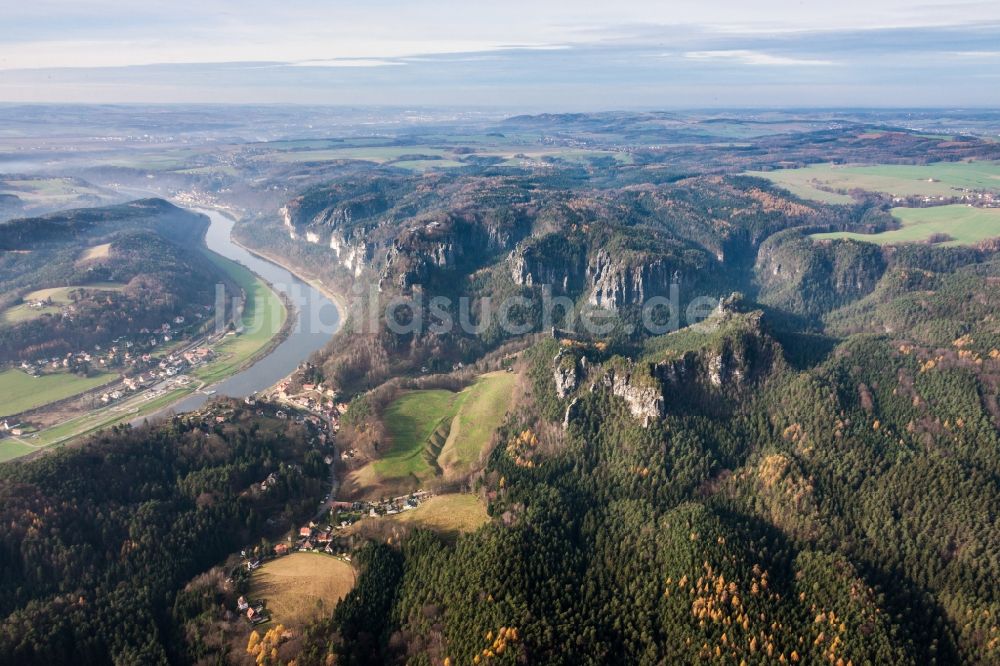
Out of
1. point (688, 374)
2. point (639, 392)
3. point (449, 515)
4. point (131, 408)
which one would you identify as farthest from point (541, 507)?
point (131, 408)

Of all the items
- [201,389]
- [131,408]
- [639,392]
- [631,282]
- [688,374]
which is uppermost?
[631,282]

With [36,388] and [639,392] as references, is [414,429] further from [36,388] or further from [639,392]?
[36,388]

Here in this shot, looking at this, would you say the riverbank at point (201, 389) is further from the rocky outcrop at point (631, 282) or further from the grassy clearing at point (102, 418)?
the rocky outcrop at point (631, 282)

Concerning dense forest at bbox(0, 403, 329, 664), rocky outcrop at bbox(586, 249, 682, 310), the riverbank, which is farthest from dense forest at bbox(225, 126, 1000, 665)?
the riverbank

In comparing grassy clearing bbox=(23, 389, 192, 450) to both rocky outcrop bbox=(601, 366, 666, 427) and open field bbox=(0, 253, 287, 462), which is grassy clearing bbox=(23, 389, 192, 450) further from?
rocky outcrop bbox=(601, 366, 666, 427)

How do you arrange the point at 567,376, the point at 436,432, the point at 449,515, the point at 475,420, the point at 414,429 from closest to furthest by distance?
the point at 449,515
the point at 567,376
the point at 436,432
the point at 414,429
the point at 475,420
